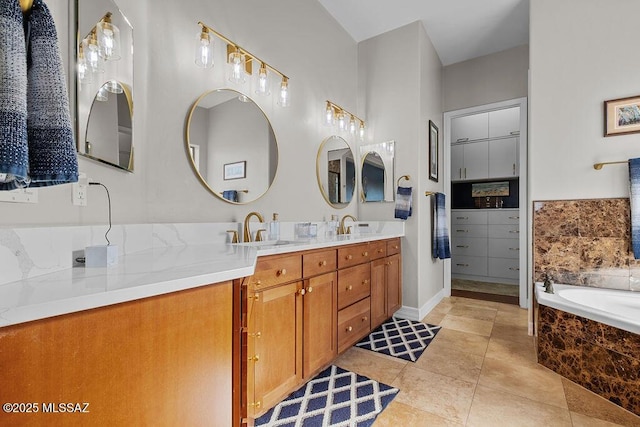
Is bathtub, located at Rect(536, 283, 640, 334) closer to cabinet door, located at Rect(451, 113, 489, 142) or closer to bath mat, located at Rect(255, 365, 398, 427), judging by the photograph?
bath mat, located at Rect(255, 365, 398, 427)

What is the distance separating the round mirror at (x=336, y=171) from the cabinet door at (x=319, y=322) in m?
1.15

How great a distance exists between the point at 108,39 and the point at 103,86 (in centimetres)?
21

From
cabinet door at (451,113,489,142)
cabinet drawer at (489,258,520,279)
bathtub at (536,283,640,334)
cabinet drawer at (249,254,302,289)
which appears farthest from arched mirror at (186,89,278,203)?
cabinet drawer at (489,258,520,279)

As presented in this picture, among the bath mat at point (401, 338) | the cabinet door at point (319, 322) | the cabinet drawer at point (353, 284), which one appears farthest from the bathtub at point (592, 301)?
the cabinet door at point (319, 322)

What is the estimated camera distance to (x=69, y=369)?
0.63m

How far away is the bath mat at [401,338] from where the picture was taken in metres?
2.34

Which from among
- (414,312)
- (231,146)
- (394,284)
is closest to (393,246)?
(394,284)

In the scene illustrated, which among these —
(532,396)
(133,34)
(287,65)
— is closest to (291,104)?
(287,65)

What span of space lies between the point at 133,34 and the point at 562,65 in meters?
3.15

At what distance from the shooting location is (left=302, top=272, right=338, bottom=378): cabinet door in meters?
1.75

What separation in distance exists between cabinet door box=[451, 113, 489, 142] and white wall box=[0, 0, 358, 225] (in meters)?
2.93

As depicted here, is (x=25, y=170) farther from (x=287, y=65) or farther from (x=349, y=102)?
(x=349, y=102)

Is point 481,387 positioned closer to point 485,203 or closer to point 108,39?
point 108,39

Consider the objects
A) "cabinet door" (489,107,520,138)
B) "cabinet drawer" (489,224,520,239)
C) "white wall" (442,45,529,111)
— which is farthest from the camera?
"cabinet drawer" (489,224,520,239)
